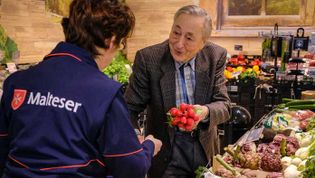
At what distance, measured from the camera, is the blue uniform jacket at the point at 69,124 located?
136 cm

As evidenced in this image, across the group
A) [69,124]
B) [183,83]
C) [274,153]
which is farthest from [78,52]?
[274,153]

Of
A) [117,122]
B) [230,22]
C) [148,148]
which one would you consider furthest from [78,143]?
[230,22]

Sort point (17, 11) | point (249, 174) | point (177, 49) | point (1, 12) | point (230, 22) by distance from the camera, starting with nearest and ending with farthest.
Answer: point (249, 174) → point (177, 49) → point (1, 12) → point (17, 11) → point (230, 22)

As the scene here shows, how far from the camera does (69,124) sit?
4.43 feet

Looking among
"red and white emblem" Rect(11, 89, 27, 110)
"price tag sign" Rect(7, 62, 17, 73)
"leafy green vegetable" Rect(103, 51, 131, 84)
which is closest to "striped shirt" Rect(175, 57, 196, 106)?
→ "red and white emblem" Rect(11, 89, 27, 110)

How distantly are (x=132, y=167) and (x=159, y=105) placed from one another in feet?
3.44

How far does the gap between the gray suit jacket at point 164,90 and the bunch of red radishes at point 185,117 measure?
223mm

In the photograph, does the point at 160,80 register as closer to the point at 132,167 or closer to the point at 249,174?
the point at 249,174

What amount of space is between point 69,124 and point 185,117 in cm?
95

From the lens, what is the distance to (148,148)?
65.8 inches

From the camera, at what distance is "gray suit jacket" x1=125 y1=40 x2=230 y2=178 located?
8.03 ft

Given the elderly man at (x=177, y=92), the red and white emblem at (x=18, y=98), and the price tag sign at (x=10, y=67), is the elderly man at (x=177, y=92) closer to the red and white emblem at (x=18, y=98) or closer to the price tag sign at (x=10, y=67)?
the red and white emblem at (x=18, y=98)

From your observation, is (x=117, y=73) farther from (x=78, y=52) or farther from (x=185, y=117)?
(x=78, y=52)

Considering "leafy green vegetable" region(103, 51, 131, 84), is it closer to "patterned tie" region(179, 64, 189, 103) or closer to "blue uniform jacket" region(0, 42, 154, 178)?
"patterned tie" region(179, 64, 189, 103)
